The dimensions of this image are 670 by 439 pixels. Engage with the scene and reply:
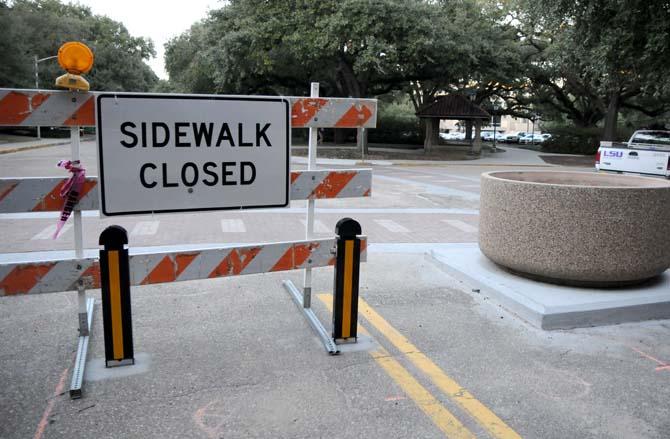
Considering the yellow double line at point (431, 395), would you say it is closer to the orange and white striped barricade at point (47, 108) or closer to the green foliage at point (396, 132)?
the orange and white striped barricade at point (47, 108)

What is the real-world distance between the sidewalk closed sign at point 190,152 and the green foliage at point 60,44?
41.4m

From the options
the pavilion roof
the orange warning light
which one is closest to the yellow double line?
the orange warning light

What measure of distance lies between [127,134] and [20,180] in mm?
677

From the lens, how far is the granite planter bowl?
4.74 meters

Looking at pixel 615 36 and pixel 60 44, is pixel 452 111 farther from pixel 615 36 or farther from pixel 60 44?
pixel 60 44

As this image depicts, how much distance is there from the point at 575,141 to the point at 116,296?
4149 centimetres

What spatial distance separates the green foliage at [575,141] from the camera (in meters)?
39.2

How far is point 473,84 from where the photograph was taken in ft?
132

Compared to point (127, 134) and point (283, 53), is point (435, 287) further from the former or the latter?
point (283, 53)

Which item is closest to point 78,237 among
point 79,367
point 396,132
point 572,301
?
point 79,367

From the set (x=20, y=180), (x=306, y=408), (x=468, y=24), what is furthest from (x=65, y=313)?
(x=468, y=24)

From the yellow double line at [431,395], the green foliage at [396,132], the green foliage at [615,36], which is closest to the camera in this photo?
the yellow double line at [431,395]

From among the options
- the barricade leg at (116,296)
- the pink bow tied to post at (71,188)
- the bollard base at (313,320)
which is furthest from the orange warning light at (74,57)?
the bollard base at (313,320)

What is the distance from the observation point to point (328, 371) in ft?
12.0
